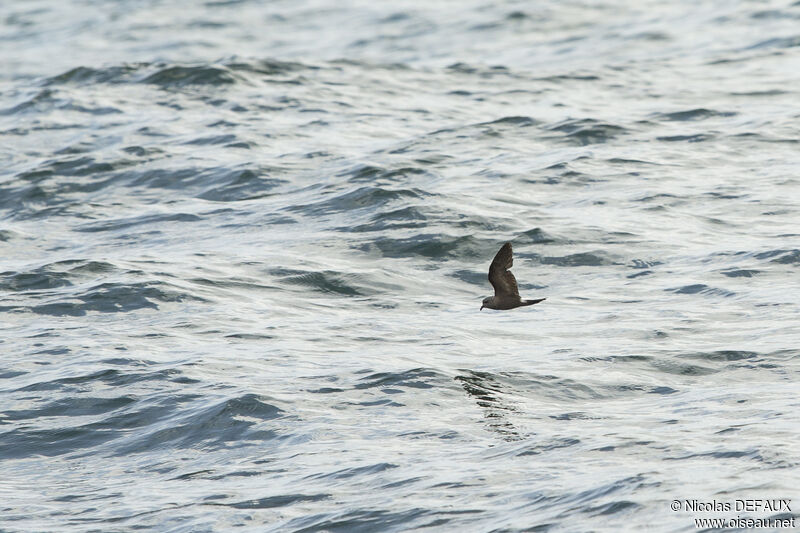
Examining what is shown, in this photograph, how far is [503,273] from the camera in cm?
1098

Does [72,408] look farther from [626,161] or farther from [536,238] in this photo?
[626,161]

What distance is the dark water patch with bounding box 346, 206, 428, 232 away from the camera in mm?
15625

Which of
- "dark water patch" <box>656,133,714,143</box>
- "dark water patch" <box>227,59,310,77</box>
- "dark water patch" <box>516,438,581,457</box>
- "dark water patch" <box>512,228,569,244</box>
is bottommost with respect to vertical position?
"dark water patch" <box>656,133,714,143</box>

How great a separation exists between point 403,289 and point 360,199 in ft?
10.9

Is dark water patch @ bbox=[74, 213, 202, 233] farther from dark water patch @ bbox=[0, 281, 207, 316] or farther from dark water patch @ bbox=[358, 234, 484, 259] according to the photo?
dark water patch @ bbox=[358, 234, 484, 259]

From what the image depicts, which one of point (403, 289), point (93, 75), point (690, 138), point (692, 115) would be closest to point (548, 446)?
point (403, 289)

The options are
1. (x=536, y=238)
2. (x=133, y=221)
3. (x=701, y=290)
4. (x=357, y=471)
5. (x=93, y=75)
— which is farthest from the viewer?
(x=93, y=75)

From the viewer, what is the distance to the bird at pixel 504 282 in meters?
10.9

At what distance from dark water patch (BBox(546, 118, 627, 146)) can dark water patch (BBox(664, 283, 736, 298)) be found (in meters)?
6.37

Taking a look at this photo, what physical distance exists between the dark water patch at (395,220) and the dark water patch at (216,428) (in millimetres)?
5379

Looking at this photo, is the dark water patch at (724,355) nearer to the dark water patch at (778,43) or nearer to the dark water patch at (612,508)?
the dark water patch at (612,508)

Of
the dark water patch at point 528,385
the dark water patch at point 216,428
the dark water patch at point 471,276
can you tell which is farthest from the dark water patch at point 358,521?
the dark water patch at point 471,276

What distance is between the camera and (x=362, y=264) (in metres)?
14.4

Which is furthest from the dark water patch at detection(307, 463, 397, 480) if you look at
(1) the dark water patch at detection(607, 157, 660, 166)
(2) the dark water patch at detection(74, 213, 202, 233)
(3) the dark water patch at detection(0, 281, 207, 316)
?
(1) the dark water patch at detection(607, 157, 660, 166)
